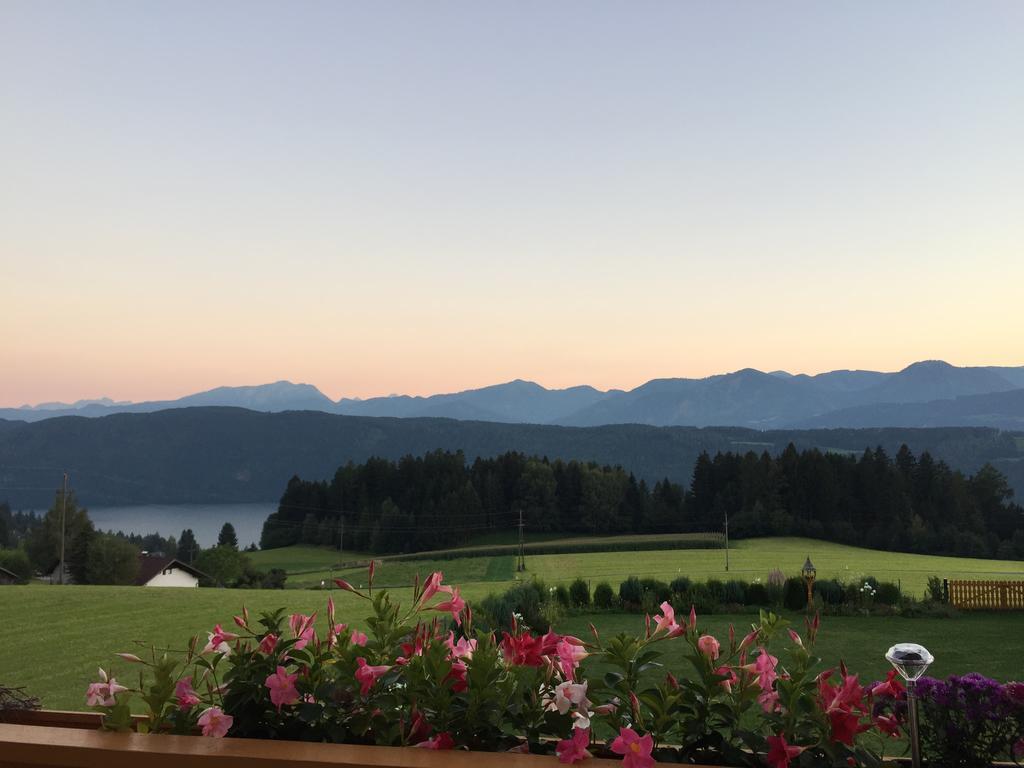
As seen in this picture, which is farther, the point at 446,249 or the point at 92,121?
the point at 446,249

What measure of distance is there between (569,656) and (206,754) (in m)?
0.76

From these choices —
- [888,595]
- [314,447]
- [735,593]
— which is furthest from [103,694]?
[314,447]

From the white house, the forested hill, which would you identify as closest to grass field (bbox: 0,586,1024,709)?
the white house

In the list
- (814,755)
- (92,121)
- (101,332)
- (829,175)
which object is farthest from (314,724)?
(101,332)

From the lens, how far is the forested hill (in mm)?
125562

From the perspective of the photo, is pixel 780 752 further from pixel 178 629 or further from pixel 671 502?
pixel 671 502

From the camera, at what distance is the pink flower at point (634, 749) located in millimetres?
1289

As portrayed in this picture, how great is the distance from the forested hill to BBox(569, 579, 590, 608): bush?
10966 centimetres

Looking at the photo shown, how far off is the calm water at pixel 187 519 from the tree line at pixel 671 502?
6623 centimetres

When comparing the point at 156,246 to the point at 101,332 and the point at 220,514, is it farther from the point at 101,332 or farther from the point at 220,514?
the point at 220,514

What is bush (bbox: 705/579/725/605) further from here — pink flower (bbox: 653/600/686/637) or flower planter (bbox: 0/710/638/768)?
flower planter (bbox: 0/710/638/768)

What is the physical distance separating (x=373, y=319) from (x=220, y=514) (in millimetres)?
161297

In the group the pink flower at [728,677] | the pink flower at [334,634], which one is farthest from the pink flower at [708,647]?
the pink flower at [334,634]

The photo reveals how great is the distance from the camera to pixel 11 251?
606 inches
